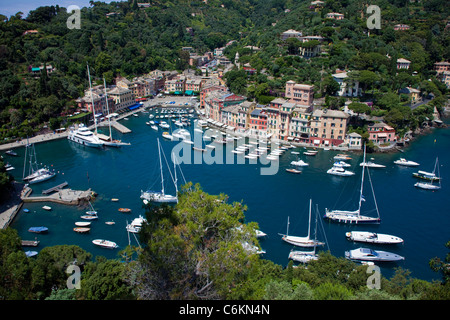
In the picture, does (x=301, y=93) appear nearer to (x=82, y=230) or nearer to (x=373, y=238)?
(x=373, y=238)

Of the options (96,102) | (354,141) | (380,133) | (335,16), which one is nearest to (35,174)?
(96,102)

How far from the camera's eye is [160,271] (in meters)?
9.52

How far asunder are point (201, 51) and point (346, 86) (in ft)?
118

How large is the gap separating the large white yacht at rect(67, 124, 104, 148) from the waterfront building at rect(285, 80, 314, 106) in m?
19.9

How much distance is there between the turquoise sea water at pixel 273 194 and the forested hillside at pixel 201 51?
25.4 feet

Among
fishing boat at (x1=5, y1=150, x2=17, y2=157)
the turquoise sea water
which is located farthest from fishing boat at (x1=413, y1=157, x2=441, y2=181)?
fishing boat at (x1=5, y1=150, x2=17, y2=157)

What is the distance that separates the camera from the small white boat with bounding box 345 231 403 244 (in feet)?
59.0

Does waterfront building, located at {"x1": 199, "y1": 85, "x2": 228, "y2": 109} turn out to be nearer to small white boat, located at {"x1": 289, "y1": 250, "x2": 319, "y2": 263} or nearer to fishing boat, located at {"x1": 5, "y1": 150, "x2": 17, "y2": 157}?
fishing boat, located at {"x1": 5, "y1": 150, "x2": 17, "y2": 157}

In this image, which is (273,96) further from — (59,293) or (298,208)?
(59,293)

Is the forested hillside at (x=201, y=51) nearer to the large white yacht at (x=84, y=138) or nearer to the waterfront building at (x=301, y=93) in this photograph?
the waterfront building at (x=301, y=93)

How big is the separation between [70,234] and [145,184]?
6.52 metres

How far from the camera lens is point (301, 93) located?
122 ft

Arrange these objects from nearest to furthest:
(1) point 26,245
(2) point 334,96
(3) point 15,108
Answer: (1) point 26,245, (3) point 15,108, (2) point 334,96
